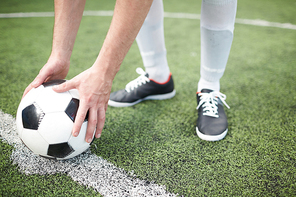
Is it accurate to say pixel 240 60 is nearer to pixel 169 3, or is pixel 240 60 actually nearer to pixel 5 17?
pixel 169 3

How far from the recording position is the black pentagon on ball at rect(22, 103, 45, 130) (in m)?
0.91

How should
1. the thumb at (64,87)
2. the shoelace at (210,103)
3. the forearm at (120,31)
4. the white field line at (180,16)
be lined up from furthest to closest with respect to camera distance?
1. the white field line at (180,16)
2. the shoelace at (210,103)
3. the thumb at (64,87)
4. the forearm at (120,31)

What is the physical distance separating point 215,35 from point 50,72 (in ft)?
2.96

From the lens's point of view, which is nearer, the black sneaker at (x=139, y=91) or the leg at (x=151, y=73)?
the leg at (x=151, y=73)

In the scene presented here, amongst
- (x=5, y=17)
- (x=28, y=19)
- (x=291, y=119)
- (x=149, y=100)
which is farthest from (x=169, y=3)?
(x=291, y=119)

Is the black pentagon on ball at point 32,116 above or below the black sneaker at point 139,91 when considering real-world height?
above

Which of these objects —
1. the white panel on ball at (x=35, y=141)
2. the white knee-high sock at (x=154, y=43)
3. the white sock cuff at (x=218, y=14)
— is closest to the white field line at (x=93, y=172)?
→ the white panel on ball at (x=35, y=141)

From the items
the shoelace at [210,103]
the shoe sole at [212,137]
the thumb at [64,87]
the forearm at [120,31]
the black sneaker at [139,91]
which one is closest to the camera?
the forearm at [120,31]

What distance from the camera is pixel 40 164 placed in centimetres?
103

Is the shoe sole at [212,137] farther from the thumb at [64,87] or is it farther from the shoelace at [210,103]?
the thumb at [64,87]

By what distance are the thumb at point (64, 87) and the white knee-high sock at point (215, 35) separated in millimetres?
808

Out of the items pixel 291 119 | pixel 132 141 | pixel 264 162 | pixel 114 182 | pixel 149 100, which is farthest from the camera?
pixel 149 100

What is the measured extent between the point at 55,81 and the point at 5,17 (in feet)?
10.7

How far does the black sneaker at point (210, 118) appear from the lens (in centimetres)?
123
